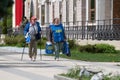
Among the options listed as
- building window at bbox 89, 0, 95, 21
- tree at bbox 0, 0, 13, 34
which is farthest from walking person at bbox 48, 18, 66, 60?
building window at bbox 89, 0, 95, 21

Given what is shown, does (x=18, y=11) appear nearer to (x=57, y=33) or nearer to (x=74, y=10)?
(x=74, y=10)

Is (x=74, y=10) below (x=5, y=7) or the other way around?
the other way around

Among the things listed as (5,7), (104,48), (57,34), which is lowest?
(104,48)

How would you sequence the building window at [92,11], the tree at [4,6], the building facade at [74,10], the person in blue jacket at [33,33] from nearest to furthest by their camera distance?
1. the tree at [4,6]
2. the person in blue jacket at [33,33]
3. the building facade at [74,10]
4. the building window at [92,11]

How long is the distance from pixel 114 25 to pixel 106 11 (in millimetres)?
3154

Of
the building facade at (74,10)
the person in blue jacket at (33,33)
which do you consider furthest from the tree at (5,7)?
the building facade at (74,10)

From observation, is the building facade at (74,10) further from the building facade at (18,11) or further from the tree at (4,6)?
the tree at (4,6)

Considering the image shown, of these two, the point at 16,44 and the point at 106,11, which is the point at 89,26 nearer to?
the point at 106,11

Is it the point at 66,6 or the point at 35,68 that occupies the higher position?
the point at 66,6

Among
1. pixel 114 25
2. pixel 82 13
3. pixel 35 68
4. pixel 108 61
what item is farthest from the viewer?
pixel 82 13

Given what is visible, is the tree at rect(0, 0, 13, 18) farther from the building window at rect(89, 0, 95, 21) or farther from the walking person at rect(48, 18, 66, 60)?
the building window at rect(89, 0, 95, 21)

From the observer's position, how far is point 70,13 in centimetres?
4362

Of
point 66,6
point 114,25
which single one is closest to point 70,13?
point 66,6

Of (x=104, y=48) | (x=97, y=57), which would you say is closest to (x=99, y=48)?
(x=104, y=48)
